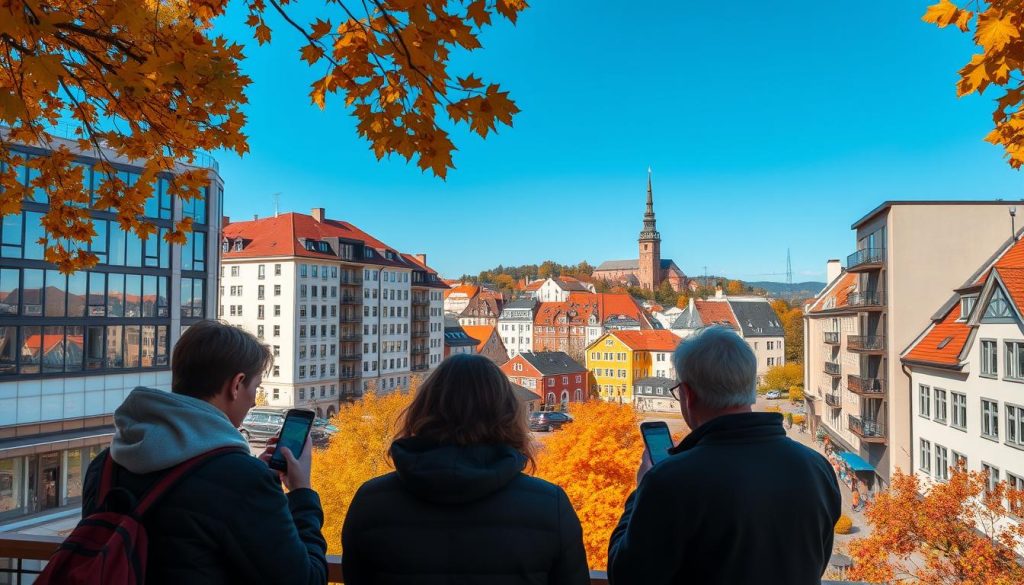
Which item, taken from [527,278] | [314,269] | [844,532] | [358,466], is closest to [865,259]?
[844,532]

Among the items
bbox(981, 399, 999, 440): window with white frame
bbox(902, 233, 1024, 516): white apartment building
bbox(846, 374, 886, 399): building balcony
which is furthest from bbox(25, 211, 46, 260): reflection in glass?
bbox(846, 374, 886, 399): building balcony

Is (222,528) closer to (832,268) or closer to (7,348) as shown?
(7,348)

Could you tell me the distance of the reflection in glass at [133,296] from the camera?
1998 centimetres

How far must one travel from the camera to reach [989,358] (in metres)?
14.9

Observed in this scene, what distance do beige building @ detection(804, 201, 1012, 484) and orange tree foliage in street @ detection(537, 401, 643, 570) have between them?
30.1 feet

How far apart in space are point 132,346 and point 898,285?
24109 mm

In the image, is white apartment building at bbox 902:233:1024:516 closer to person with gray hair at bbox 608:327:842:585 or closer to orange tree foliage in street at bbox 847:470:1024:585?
orange tree foliage in street at bbox 847:470:1024:585

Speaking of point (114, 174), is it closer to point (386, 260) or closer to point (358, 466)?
point (358, 466)

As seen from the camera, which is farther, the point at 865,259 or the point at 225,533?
the point at 865,259

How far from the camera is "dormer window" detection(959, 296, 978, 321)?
53.5ft

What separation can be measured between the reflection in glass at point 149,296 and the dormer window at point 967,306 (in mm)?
23090

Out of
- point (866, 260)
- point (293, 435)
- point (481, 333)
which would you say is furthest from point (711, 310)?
point (293, 435)

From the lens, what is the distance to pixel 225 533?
1411 millimetres

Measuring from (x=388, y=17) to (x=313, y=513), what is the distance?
1.47m
